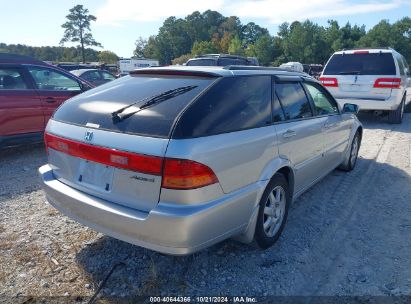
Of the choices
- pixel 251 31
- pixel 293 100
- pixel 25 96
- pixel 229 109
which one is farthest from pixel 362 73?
pixel 251 31

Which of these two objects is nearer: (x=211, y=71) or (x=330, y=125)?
(x=211, y=71)

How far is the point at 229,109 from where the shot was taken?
108 inches

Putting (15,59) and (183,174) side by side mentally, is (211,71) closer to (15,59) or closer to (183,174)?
(183,174)

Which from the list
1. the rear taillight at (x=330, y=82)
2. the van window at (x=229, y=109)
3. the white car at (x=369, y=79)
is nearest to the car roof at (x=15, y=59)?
the van window at (x=229, y=109)

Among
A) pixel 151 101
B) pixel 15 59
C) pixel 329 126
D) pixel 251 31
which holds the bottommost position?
pixel 329 126

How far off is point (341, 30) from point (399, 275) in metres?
76.2

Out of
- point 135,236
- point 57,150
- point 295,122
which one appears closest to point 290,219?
point 295,122

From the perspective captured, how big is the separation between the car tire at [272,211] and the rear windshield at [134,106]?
1.10m

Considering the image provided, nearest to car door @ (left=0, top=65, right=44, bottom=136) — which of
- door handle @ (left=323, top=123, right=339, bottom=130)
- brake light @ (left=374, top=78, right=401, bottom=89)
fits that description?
door handle @ (left=323, top=123, right=339, bottom=130)

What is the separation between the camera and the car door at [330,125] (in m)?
4.22

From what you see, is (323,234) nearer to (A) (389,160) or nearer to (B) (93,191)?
(B) (93,191)

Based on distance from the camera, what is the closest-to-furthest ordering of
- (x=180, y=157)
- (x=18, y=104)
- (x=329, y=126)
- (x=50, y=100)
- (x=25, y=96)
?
(x=180, y=157), (x=329, y=126), (x=18, y=104), (x=25, y=96), (x=50, y=100)

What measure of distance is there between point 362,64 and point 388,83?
2.68 ft

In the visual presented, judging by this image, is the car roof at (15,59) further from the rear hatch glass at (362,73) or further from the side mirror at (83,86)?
the rear hatch glass at (362,73)
